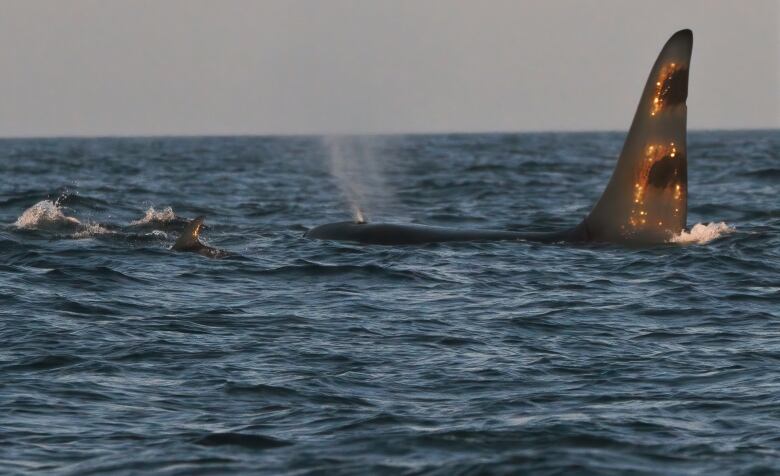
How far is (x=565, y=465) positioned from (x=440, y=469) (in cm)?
97

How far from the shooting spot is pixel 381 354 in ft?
50.3

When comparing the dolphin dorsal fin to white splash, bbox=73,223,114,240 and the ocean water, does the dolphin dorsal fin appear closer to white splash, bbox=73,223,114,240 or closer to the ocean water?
the ocean water

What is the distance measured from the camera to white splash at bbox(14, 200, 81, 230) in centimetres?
2826

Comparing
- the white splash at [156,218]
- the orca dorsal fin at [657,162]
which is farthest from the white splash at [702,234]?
the white splash at [156,218]

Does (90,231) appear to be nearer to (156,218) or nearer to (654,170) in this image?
(156,218)

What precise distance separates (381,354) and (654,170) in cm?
806

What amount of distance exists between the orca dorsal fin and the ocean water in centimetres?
55

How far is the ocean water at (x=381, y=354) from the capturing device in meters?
11.3

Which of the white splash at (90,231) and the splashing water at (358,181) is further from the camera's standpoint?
the splashing water at (358,181)

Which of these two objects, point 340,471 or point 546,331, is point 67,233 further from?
point 340,471

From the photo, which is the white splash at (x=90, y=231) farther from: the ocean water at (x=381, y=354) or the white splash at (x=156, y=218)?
the white splash at (x=156, y=218)

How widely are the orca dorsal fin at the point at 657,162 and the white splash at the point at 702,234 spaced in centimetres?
75

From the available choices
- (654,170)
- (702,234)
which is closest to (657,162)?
(654,170)

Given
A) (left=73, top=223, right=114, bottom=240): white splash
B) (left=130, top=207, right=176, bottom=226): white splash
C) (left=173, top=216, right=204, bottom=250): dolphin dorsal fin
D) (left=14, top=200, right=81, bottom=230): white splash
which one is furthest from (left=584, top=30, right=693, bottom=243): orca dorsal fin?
(left=14, top=200, right=81, bottom=230): white splash
